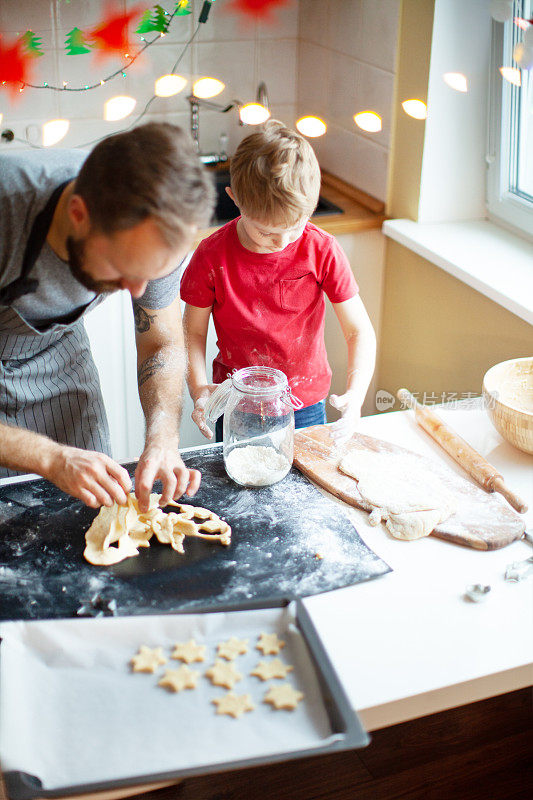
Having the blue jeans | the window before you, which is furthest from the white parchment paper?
the window

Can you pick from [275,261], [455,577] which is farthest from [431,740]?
[275,261]

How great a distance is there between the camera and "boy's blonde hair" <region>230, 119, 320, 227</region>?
4.33 feet

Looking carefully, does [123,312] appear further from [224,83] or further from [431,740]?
[431,740]

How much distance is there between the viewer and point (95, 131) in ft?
8.39

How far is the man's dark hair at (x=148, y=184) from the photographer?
972 millimetres

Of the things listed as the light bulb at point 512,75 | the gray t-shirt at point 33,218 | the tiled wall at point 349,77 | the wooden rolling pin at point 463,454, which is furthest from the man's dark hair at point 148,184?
the tiled wall at point 349,77

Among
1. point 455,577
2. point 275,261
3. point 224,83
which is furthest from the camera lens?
point 224,83

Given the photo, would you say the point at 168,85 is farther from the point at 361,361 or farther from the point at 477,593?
the point at 477,593

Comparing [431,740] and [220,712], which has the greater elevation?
[220,712]

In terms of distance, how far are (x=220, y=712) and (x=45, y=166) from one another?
83 cm

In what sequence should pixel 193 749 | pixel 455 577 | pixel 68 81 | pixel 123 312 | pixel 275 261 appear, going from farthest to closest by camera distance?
pixel 68 81 < pixel 123 312 < pixel 275 261 < pixel 455 577 < pixel 193 749

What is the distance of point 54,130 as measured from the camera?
248 centimetres

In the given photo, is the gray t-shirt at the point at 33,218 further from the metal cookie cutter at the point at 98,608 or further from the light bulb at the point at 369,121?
the light bulb at the point at 369,121

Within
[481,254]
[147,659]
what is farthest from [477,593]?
[481,254]
